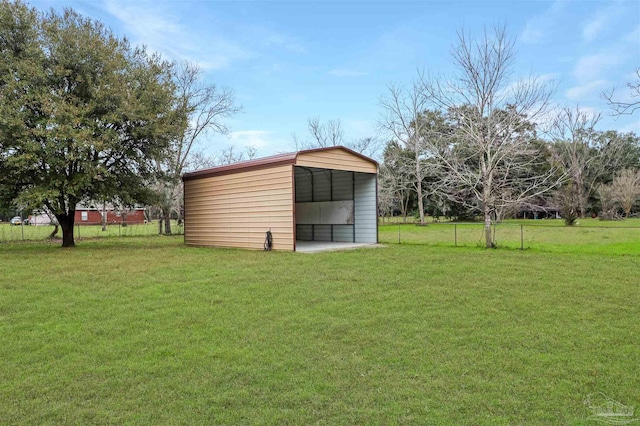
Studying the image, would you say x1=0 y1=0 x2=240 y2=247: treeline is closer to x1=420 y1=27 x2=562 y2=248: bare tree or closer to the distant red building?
x1=420 y1=27 x2=562 y2=248: bare tree

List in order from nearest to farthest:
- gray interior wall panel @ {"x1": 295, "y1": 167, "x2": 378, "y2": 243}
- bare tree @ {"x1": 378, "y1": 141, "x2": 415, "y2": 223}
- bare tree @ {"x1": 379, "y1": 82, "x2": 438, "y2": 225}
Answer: gray interior wall panel @ {"x1": 295, "y1": 167, "x2": 378, "y2": 243} → bare tree @ {"x1": 379, "y1": 82, "x2": 438, "y2": 225} → bare tree @ {"x1": 378, "y1": 141, "x2": 415, "y2": 223}

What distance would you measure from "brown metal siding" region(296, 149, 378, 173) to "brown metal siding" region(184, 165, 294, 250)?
0.60 m

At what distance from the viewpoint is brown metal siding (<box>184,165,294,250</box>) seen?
11.6 meters

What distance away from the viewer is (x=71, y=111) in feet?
37.7

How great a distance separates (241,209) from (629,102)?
33.4 ft

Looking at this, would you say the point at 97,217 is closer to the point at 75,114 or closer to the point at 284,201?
the point at 75,114

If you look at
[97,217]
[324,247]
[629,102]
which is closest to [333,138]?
[324,247]

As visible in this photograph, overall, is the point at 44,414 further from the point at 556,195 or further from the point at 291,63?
the point at 556,195

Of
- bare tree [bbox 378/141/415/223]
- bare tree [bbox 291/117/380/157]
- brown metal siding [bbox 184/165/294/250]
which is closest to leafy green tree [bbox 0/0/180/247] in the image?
brown metal siding [bbox 184/165/294/250]

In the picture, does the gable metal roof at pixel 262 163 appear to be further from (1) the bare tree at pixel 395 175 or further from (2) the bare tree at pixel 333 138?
(2) the bare tree at pixel 333 138

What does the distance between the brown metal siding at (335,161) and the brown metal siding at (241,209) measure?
596 mm

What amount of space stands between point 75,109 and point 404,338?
1141 centimetres

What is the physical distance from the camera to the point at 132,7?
11234mm

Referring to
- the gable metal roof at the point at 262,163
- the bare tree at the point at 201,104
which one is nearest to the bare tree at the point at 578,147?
the bare tree at the point at 201,104
